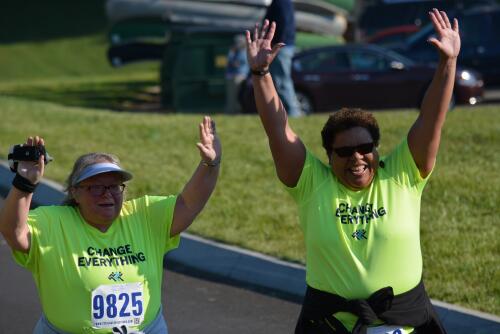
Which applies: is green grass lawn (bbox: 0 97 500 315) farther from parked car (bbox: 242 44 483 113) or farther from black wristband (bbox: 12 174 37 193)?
parked car (bbox: 242 44 483 113)

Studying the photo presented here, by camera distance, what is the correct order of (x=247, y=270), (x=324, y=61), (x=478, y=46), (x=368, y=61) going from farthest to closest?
(x=478, y=46) < (x=324, y=61) < (x=368, y=61) < (x=247, y=270)

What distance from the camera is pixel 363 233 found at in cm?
480

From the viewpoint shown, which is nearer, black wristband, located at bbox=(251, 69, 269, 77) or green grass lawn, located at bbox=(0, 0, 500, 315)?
black wristband, located at bbox=(251, 69, 269, 77)

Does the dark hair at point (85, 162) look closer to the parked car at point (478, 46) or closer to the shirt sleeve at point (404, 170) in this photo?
the shirt sleeve at point (404, 170)

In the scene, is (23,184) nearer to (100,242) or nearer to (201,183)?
(100,242)

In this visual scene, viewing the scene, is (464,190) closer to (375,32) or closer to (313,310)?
(313,310)

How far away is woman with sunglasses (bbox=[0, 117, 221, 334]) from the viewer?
4793 mm

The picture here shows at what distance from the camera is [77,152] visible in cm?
1327

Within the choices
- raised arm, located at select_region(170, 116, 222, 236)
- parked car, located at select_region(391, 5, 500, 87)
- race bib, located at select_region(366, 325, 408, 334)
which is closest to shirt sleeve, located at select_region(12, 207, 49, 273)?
raised arm, located at select_region(170, 116, 222, 236)

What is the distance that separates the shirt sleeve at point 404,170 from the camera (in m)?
4.95

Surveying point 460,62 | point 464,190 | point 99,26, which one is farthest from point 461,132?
point 99,26

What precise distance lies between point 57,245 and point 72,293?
23 centimetres

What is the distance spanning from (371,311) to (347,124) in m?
0.86

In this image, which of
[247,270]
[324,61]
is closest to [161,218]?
[247,270]
